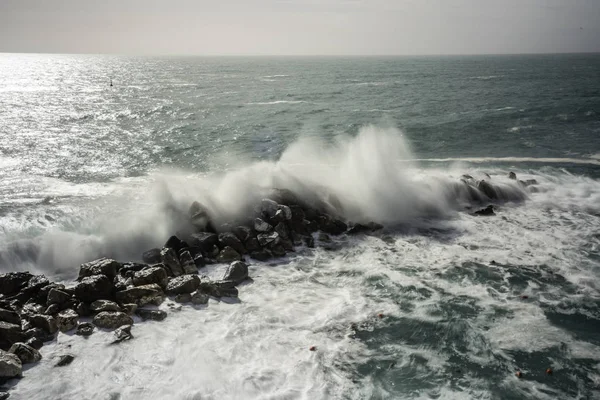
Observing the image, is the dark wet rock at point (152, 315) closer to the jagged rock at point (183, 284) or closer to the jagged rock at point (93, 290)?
the jagged rock at point (183, 284)

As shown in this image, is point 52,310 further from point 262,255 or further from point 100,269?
point 262,255

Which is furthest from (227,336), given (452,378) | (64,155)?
(64,155)

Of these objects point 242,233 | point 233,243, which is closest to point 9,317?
point 233,243

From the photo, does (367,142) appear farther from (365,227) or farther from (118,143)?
(118,143)

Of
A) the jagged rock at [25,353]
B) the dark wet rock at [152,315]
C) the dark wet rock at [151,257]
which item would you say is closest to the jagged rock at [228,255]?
the dark wet rock at [151,257]

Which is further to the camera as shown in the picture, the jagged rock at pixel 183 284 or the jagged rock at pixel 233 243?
the jagged rock at pixel 233 243

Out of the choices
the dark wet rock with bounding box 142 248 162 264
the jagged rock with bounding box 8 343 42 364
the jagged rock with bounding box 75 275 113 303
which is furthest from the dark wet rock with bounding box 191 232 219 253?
the jagged rock with bounding box 8 343 42 364
